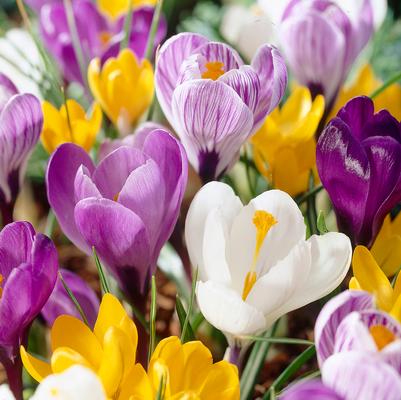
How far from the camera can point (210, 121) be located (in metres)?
0.52

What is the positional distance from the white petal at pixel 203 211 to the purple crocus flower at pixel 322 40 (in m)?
0.25

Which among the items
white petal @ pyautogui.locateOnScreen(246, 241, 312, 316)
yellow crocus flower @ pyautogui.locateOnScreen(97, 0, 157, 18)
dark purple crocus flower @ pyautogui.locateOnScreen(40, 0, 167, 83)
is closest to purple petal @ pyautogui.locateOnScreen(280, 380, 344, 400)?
white petal @ pyautogui.locateOnScreen(246, 241, 312, 316)

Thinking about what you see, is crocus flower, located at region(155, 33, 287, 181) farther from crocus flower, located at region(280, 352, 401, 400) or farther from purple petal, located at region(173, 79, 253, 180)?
crocus flower, located at region(280, 352, 401, 400)

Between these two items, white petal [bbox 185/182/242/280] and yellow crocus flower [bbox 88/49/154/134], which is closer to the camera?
white petal [bbox 185/182/242/280]

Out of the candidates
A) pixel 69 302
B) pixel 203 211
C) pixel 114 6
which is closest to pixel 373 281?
pixel 203 211

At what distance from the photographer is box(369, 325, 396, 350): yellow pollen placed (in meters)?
0.37

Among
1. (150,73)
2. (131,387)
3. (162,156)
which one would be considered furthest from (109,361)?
(150,73)

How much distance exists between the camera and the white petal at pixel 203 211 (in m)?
0.48

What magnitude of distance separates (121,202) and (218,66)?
12cm

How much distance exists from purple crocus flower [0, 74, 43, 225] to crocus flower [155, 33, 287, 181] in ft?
0.30

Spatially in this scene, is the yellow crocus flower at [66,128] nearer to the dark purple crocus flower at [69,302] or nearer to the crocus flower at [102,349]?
the dark purple crocus flower at [69,302]

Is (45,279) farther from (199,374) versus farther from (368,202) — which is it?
(368,202)

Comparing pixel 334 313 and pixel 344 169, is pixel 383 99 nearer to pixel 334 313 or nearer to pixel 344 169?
pixel 344 169

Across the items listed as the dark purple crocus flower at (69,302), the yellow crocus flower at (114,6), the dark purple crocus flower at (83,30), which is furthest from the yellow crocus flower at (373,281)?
the yellow crocus flower at (114,6)
